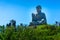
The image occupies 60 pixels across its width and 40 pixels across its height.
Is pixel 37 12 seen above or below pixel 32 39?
above

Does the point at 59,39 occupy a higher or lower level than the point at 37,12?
lower

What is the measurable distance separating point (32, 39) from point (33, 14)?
20.5 metres

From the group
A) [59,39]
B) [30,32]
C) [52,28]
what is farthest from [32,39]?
[52,28]

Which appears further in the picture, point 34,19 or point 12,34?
point 34,19

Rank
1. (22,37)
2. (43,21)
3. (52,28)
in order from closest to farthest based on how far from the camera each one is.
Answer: (22,37) < (52,28) < (43,21)

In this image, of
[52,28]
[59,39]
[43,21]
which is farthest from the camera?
[43,21]

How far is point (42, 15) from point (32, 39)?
19938 millimetres

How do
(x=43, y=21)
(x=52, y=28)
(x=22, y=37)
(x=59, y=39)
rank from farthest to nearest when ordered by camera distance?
(x=43, y=21), (x=52, y=28), (x=59, y=39), (x=22, y=37)

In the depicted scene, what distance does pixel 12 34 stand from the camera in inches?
878

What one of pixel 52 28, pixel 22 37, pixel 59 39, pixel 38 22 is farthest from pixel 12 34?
pixel 38 22

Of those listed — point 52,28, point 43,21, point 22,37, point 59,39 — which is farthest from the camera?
point 43,21

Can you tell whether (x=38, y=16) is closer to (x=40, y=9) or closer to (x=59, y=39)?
(x=40, y=9)

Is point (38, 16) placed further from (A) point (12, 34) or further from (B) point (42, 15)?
(A) point (12, 34)

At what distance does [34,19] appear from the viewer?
→ 41.6 m
